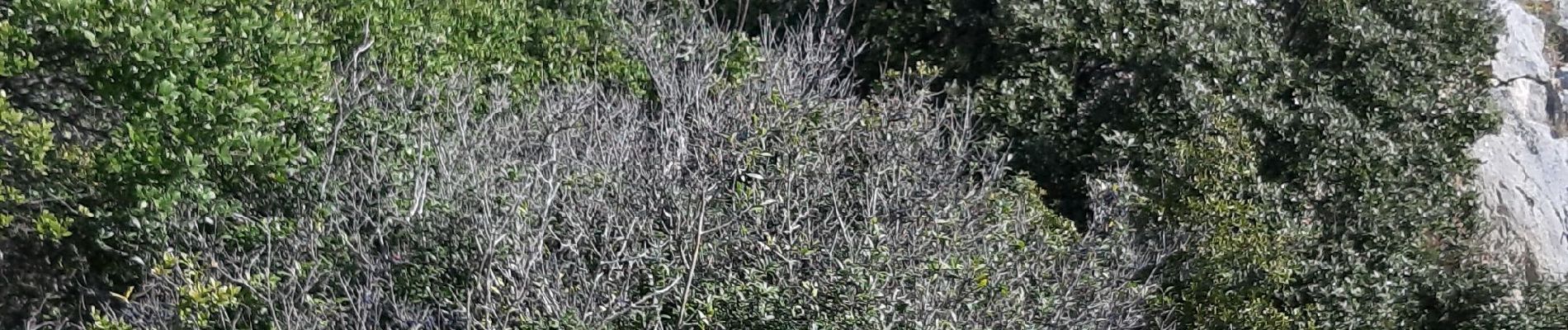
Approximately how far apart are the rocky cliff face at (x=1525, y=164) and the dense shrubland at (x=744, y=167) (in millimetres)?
1018

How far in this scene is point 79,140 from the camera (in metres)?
5.17

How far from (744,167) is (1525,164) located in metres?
6.71

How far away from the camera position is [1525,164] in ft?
30.1

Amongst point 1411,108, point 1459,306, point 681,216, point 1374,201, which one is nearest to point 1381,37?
point 1411,108

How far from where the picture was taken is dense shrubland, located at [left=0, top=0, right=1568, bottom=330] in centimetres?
465

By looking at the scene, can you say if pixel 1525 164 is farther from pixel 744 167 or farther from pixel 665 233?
pixel 665 233

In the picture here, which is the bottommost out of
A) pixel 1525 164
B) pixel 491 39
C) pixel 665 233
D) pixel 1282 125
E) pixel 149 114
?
pixel 1525 164

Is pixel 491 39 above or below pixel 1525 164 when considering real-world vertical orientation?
above

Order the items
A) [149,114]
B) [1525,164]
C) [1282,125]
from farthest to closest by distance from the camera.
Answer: [1525,164], [1282,125], [149,114]

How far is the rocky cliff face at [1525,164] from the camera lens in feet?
28.5

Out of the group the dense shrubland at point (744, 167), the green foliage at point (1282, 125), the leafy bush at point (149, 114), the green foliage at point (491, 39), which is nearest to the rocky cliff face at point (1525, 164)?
the green foliage at point (1282, 125)

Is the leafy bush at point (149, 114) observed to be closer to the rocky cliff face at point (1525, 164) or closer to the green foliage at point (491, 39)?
the green foliage at point (491, 39)

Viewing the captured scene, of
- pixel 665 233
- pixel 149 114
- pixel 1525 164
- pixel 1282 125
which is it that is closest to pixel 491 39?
pixel 665 233

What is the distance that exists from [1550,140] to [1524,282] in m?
2.51
